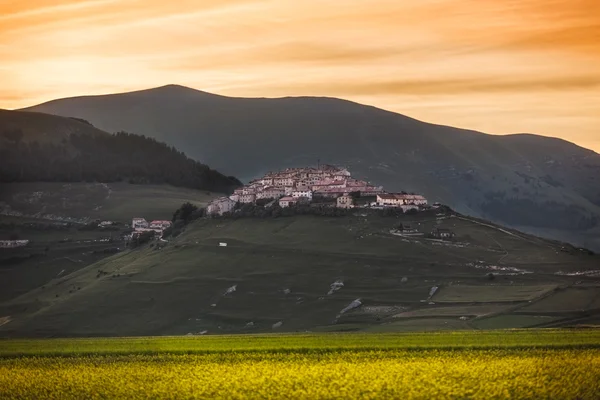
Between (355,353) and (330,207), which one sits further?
(330,207)

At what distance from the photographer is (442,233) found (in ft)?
402

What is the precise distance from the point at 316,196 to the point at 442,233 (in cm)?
2777

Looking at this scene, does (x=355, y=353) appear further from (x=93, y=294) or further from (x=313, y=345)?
(x=93, y=294)

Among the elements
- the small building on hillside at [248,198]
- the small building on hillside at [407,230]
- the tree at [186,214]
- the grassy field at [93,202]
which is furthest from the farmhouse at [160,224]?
the small building on hillside at [407,230]

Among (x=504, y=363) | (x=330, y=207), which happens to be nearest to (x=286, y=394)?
(x=504, y=363)

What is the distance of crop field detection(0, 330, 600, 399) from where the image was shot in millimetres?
31234

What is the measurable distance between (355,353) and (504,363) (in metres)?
7.66

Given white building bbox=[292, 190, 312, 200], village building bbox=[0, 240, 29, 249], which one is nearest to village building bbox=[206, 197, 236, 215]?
white building bbox=[292, 190, 312, 200]

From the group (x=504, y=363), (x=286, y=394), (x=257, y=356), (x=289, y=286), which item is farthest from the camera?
(x=289, y=286)

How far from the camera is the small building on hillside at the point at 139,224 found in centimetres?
15919

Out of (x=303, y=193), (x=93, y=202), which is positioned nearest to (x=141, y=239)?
(x=303, y=193)

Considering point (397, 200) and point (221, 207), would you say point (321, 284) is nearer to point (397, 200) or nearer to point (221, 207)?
point (397, 200)

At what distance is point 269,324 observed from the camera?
9425cm

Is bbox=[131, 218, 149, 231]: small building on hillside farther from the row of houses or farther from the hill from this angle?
the row of houses
